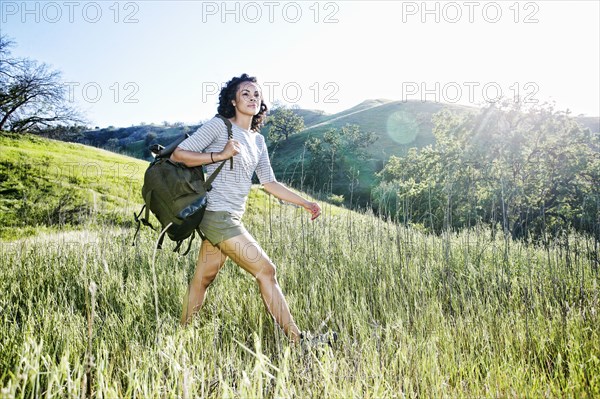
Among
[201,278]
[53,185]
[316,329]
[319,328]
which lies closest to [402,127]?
[53,185]

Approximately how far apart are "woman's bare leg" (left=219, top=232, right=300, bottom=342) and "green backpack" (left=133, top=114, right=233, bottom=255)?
0.30 meters

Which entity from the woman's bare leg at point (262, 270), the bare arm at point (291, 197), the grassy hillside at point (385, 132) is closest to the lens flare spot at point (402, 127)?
the grassy hillside at point (385, 132)

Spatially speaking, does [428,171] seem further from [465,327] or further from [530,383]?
[530,383]

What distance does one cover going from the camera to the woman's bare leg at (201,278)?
2.99 meters

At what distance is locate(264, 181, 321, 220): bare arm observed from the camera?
3221 mm

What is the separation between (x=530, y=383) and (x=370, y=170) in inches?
2157

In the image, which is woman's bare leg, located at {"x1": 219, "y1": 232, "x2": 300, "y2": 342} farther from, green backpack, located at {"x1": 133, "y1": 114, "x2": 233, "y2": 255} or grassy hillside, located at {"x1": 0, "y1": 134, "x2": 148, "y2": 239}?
grassy hillside, located at {"x1": 0, "y1": 134, "x2": 148, "y2": 239}

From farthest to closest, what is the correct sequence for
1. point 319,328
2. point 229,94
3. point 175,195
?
point 229,94, point 175,195, point 319,328

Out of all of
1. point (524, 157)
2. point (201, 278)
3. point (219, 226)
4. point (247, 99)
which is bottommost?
point (201, 278)

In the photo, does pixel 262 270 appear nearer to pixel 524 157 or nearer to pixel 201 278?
pixel 201 278

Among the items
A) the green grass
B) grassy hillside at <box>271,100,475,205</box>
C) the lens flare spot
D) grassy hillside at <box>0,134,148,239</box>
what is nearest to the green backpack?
the green grass

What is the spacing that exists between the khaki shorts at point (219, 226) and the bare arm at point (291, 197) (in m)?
0.60

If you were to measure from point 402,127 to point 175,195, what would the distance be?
8007cm

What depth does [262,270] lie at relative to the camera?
9.12 ft
